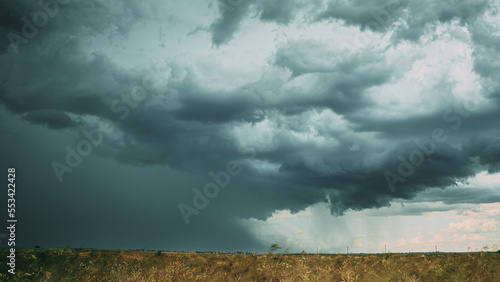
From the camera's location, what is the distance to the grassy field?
17.6 metres

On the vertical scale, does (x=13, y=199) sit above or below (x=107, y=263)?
above

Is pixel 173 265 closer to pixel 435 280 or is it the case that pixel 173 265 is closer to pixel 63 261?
pixel 63 261

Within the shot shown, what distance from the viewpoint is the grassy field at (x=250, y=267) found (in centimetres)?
1762

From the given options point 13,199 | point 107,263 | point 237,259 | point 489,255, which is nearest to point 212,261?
point 237,259

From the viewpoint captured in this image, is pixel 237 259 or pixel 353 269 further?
pixel 237 259

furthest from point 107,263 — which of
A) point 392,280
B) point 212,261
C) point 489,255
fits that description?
point 489,255

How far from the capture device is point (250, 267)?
1964 centimetres

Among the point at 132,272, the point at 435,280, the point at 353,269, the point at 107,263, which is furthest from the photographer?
the point at 107,263

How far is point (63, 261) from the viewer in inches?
826

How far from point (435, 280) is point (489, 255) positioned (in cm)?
394

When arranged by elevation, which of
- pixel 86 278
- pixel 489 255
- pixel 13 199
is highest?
pixel 13 199

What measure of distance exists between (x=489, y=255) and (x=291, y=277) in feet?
32.9

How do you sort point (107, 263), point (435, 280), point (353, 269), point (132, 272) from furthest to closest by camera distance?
point (107, 263), point (132, 272), point (353, 269), point (435, 280)

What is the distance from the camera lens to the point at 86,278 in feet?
63.5
